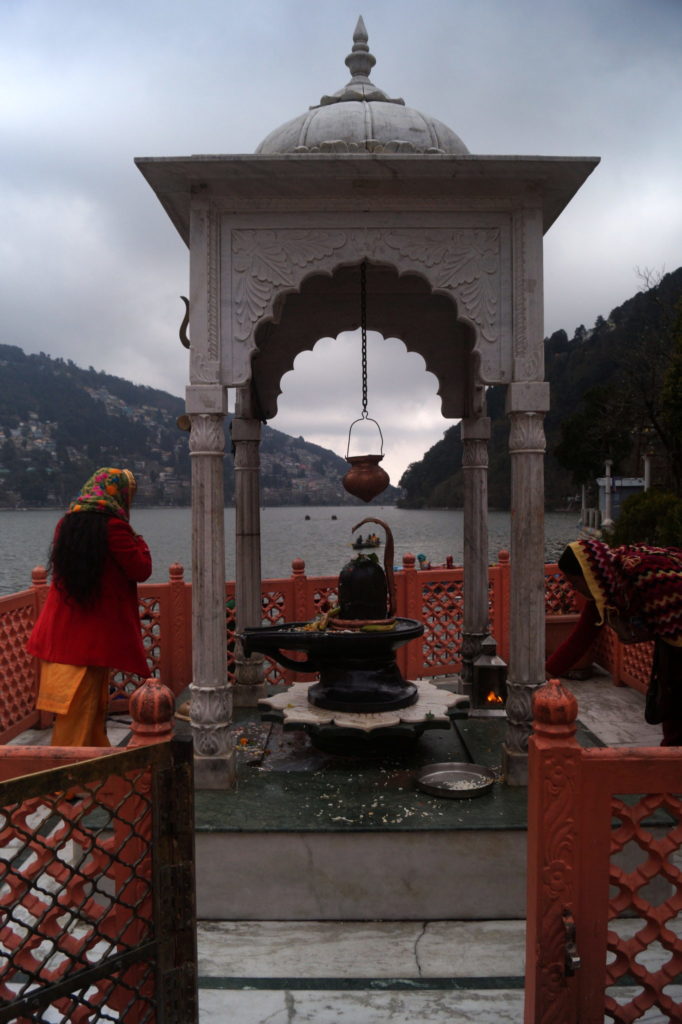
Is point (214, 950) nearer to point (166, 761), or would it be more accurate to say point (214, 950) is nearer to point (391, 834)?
point (391, 834)

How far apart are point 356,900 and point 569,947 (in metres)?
1.93

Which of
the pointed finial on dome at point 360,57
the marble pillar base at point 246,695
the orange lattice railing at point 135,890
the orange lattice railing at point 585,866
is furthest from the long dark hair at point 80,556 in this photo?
the pointed finial on dome at point 360,57

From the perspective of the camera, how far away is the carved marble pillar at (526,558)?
4613 millimetres

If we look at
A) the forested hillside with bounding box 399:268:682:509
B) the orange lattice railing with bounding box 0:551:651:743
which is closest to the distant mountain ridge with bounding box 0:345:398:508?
the forested hillside with bounding box 399:268:682:509

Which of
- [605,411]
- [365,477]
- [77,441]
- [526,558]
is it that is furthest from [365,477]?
[77,441]

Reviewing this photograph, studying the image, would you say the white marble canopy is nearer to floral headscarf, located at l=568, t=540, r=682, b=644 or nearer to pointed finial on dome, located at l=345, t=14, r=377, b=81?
floral headscarf, located at l=568, t=540, r=682, b=644

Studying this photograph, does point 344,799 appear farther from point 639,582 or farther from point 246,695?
point 246,695

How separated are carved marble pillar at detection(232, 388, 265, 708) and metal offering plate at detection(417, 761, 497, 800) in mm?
2206

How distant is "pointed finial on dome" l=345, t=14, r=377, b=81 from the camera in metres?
6.07

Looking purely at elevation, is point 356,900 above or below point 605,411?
below

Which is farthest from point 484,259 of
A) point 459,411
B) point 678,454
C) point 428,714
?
point 678,454

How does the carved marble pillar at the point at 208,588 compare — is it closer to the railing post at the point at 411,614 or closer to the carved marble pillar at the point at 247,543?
the carved marble pillar at the point at 247,543

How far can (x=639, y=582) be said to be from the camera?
4152mm

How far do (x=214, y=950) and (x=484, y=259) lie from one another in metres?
4.09
